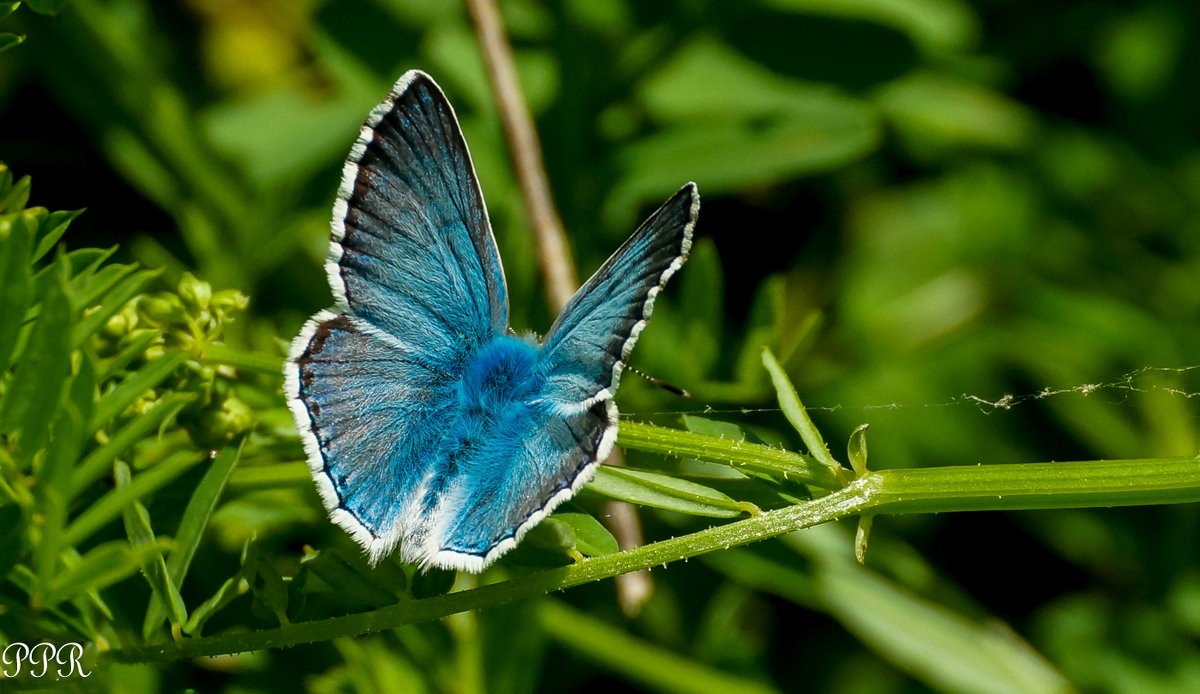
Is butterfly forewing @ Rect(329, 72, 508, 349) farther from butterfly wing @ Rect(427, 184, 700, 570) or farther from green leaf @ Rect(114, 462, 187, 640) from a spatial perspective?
green leaf @ Rect(114, 462, 187, 640)

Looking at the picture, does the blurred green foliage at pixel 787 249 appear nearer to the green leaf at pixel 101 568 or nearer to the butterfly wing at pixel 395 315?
the butterfly wing at pixel 395 315

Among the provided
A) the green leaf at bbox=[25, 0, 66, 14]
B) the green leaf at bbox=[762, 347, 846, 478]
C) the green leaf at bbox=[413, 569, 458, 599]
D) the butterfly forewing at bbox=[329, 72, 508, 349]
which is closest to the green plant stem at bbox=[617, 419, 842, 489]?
the green leaf at bbox=[762, 347, 846, 478]

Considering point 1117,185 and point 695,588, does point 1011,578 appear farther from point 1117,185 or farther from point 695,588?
point 1117,185

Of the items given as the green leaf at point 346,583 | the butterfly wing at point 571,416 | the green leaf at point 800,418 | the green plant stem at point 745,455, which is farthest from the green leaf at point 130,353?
the green leaf at point 800,418

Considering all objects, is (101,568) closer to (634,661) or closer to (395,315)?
(395,315)

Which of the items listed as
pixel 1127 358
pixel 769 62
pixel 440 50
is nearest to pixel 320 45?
pixel 440 50

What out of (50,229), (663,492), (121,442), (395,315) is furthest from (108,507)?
(663,492)
